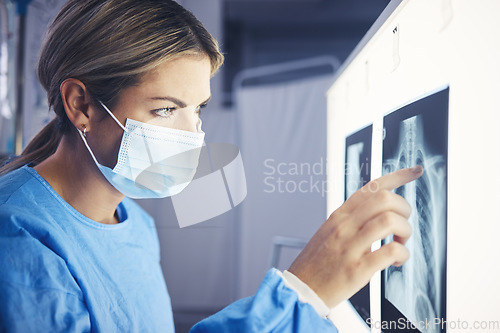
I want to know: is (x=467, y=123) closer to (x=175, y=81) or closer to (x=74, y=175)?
(x=175, y=81)

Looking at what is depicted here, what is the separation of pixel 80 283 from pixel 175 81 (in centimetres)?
37

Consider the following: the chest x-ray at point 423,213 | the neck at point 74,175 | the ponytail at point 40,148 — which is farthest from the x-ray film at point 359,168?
the ponytail at point 40,148

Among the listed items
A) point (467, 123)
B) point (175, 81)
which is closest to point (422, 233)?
point (467, 123)

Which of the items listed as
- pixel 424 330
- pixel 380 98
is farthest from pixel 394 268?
pixel 380 98

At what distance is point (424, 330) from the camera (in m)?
0.43

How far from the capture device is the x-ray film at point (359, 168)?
1.96ft

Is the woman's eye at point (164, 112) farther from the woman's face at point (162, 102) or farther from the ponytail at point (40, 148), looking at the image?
the ponytail at point (40, 148)

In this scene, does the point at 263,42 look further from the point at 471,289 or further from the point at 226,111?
the point at 471,289

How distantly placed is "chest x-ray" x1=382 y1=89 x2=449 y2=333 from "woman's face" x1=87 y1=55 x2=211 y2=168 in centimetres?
34

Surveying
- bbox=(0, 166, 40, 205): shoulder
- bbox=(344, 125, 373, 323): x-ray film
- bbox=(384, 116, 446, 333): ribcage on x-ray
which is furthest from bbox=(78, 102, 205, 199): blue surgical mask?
bbox=(384, 116, 446, 333): ribcage on x-ray

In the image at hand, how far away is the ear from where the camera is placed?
687 millimetres

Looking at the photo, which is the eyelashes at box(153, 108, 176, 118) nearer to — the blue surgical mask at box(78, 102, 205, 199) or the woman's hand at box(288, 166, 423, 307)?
the blue surgical mask at box(78, 102, 205, 199)

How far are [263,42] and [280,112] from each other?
2.93m

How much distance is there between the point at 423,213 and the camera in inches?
16.9
